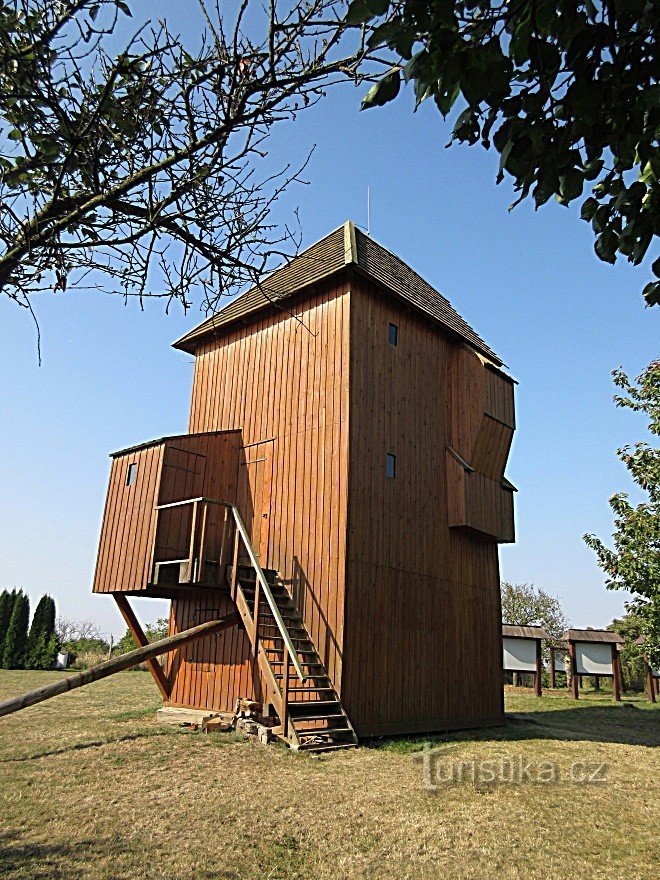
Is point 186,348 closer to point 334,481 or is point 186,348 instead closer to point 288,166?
point 334,481

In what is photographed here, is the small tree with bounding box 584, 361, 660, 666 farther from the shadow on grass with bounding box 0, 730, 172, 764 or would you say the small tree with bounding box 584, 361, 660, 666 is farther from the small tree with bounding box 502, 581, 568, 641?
the small tree with bounding box 502, 581, 568, 641

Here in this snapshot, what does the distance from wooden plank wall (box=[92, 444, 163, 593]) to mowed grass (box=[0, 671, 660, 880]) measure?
8.49 feet

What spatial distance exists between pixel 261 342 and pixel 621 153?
12.1 m

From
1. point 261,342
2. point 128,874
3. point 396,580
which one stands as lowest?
point 128,874

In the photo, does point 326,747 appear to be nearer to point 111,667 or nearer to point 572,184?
point 111,667

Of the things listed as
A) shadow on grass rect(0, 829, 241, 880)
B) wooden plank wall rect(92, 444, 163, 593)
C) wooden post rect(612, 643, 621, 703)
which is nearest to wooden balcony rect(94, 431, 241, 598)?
wooden plank wall rect(92, 444, 163, 593)

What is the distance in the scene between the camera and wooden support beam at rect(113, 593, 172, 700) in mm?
13672

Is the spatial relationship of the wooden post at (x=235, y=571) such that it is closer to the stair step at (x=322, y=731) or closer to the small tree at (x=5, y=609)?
the stair step at (x=322, y=731)

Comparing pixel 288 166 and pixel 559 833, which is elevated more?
pixel 288 166

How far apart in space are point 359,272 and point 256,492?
185 inches

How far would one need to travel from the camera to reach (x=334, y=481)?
12.4m

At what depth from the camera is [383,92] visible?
3150 millimetres

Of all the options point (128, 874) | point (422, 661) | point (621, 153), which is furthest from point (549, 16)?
point (422, 661)

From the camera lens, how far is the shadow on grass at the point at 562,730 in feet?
39.3
